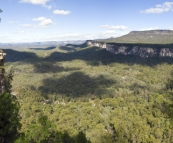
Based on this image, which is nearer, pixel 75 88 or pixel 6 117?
pixel 6 117

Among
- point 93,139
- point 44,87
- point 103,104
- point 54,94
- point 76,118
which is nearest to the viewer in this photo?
point 93,139

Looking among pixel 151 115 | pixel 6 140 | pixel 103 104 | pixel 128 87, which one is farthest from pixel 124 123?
pixel 128 87

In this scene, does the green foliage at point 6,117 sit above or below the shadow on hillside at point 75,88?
above

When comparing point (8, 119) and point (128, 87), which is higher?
point (8, 119)

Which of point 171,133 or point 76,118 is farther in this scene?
point 76,118

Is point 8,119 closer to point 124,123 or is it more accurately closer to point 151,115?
point 124,123

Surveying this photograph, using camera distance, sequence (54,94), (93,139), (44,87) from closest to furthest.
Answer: (93,139)
(54,94)
(44,87)

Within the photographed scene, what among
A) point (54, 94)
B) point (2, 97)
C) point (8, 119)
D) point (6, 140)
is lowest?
point (54, 94)

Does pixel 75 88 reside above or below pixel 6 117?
below

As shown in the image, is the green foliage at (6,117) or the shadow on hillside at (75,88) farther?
the shadow on hillside at (75,88)

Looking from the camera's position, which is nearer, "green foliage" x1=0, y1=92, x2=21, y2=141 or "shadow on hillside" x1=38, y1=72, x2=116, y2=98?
"green foliage" x1=0, y1=92, x2=21, y2=141

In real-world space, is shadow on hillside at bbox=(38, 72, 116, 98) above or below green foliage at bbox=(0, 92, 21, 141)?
below
